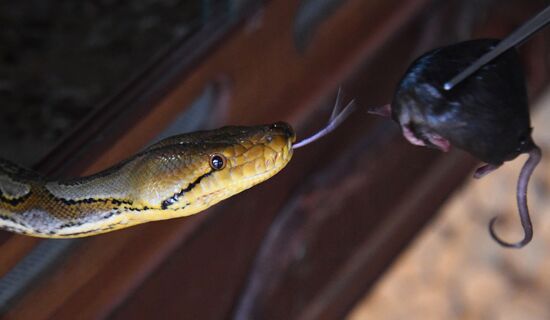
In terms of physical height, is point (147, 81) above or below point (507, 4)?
above

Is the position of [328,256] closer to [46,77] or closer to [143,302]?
[143,302]

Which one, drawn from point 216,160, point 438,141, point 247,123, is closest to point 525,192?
point 438,141

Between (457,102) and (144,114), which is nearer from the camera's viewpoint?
(457,102)

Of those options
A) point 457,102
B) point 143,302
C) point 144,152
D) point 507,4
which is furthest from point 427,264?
point 457,102

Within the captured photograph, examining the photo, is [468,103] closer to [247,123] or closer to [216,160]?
[216,160]

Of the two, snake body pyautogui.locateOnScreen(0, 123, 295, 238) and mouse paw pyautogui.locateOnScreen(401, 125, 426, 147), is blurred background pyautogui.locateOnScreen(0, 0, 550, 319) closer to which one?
snake body pyautogui.locateOnScreen(0, 123, 295, 238)

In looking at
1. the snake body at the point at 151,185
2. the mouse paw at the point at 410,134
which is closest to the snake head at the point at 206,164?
the snake body at the point at 151,185
